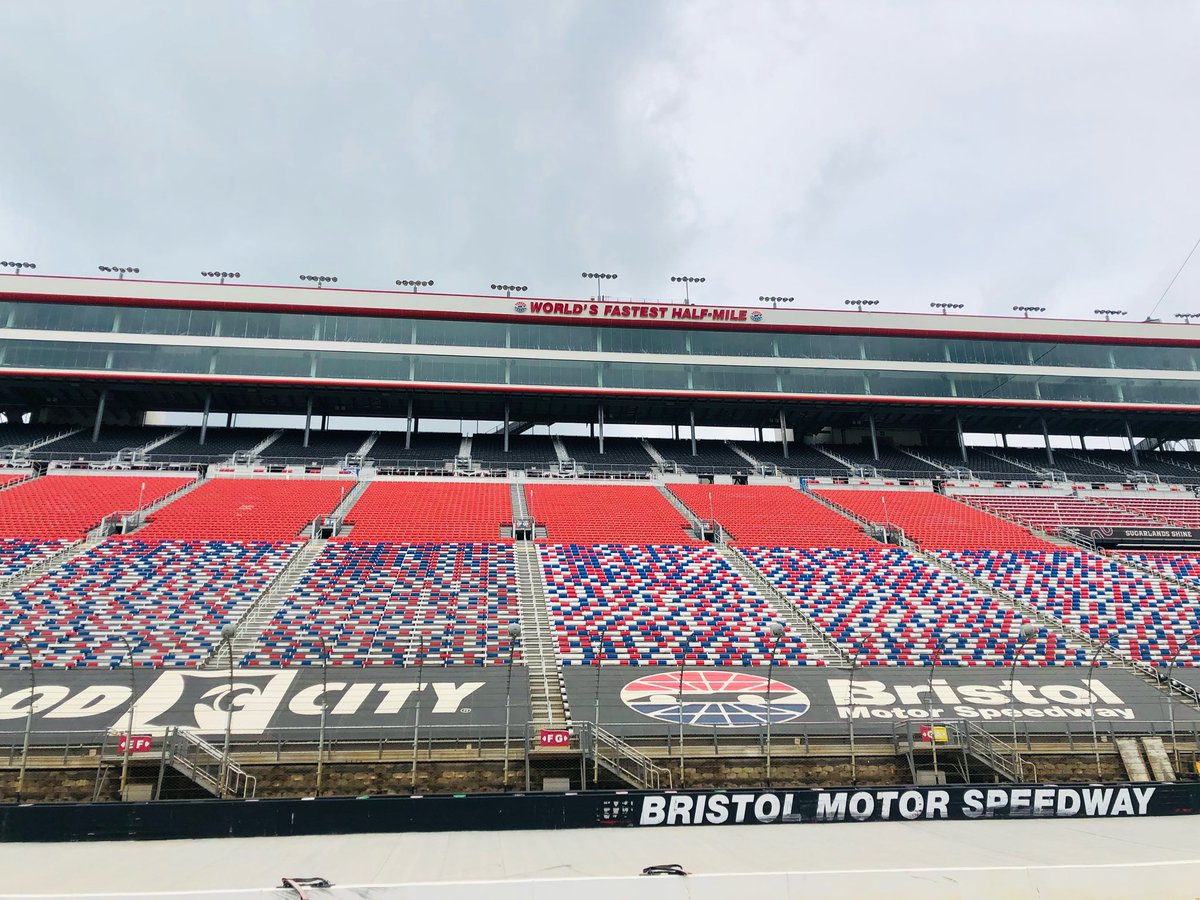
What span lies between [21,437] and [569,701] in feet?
157

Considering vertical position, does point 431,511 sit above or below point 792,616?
above

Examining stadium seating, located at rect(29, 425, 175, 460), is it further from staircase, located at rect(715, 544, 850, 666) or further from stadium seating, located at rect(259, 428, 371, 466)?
staircase, located at rect(715, 544, 850, 666)

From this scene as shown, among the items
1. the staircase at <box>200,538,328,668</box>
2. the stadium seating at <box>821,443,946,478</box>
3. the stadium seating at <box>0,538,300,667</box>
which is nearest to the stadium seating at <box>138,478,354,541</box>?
the stadium seating at <box>0,538,300,667</box>

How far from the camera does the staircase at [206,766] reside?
14211 millimetres

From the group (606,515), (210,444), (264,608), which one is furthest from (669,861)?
(210,444)

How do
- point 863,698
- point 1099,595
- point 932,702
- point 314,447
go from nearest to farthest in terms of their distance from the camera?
point 932,702
point 863,698
point 1099,595
point 314,447

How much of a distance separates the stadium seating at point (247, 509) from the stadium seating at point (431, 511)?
2.29 m

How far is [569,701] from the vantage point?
17828 millimetres

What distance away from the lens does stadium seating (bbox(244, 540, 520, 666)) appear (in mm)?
19812

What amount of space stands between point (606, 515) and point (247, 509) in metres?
18.4

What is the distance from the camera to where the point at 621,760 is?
15.8m

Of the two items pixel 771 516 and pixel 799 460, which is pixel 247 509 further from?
pixel 799 460

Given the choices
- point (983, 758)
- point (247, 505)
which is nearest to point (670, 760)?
point (983, 758)

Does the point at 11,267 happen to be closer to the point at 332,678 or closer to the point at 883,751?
the point at 332,678
